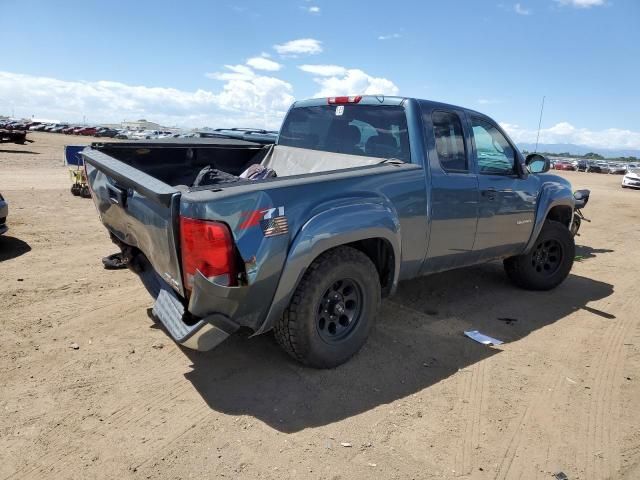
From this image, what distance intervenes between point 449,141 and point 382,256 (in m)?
1.28

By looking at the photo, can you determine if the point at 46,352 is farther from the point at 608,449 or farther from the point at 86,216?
the point at 86,216

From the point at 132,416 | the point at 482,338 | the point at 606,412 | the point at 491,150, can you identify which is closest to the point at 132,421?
the point at 132,416

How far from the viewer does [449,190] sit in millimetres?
4148

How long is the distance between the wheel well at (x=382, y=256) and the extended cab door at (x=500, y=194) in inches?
47.1

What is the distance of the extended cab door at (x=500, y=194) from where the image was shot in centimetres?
457

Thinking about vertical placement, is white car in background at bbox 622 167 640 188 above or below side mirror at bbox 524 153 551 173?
below

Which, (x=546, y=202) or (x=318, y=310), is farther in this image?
(x=546, y=202)

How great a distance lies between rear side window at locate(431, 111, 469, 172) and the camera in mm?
4180

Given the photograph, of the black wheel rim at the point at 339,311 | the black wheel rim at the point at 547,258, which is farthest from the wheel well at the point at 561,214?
the black wheel rim at the point at 339,311

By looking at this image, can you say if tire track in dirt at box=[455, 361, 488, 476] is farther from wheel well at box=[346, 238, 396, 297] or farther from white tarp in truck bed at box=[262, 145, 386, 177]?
white tarp in truck bed at box=[262, 145, 386, 177]

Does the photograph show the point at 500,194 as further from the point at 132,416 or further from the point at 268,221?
→ the point at 132,416

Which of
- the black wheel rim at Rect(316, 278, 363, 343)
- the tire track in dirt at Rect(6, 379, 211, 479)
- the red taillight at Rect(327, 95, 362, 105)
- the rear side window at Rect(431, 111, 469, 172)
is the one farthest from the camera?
the red taillight at Rect(327, 95, 362, 105)

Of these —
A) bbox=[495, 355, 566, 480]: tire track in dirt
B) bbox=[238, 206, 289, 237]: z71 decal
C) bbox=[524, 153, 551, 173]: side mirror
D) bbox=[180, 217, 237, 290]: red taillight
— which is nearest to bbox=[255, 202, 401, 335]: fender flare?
bbox=[238, 206, 289, 237]: z71 decal

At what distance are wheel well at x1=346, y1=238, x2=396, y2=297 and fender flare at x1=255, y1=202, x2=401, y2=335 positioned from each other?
167mm
